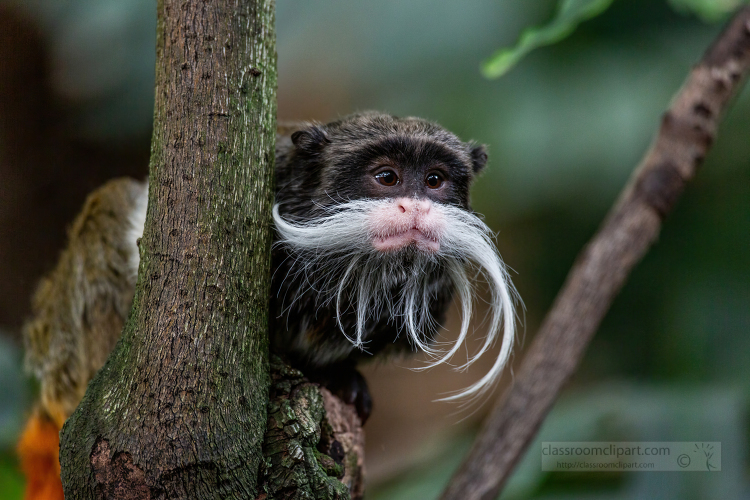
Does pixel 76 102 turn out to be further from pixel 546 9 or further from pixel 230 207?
pixel 546 9

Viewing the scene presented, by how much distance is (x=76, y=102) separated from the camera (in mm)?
2771

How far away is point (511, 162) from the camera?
323cm

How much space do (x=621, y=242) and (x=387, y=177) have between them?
0.97m

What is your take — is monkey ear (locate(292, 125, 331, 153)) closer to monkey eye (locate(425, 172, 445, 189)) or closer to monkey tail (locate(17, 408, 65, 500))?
monkey eye (locate(425, 172, 445, 189))

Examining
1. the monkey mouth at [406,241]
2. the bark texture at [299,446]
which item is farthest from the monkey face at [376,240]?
the bark texture at [299,446]

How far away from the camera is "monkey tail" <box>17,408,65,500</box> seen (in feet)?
6.64

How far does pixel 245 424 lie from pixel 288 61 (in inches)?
96.3

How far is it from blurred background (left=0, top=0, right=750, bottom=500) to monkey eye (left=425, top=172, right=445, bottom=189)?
1450 millimetres

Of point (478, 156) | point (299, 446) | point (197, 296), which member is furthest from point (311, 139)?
point (299, 446)

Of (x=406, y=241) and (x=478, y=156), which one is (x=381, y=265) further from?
(x=478, y=156)

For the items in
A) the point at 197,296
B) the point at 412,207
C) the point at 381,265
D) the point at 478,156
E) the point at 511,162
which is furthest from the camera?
the point at 511,162

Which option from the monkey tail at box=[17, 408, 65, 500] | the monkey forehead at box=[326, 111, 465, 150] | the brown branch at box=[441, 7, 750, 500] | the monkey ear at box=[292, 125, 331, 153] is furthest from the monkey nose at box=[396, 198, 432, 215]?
the monkey tail at box=[17, 408, 65, 500]

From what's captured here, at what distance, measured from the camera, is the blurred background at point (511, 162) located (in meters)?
2.66

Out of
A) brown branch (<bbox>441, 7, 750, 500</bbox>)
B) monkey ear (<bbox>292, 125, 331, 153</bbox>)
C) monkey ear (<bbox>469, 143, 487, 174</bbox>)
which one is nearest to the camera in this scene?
monkey ear (<bbox>292, 125, 331, 153</bbox>)
